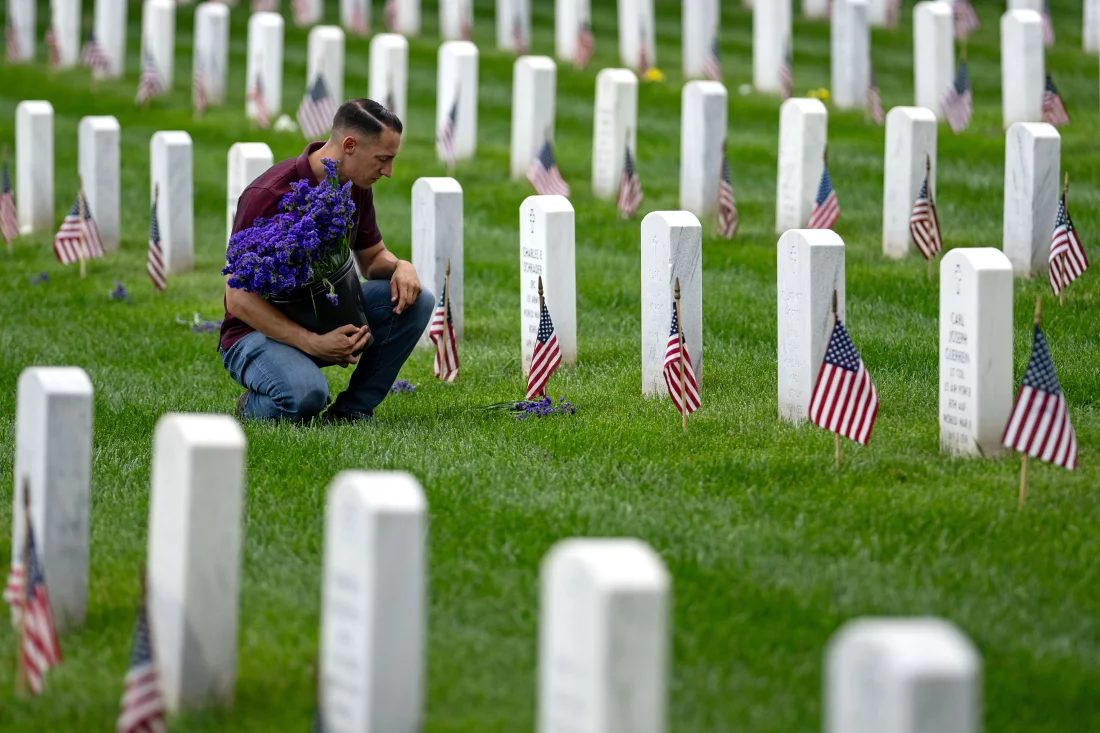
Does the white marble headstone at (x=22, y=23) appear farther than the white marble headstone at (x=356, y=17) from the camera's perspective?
No

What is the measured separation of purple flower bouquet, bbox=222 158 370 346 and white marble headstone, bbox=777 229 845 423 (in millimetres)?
2095

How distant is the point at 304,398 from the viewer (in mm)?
7379

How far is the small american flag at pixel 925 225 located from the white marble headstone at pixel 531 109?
4.59 meters

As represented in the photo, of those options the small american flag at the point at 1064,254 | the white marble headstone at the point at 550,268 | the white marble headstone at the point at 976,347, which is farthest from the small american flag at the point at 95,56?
the white marble headstone at the point at 976,347

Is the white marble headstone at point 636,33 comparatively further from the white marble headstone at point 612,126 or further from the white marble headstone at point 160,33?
the white marble headstone at point 612,126

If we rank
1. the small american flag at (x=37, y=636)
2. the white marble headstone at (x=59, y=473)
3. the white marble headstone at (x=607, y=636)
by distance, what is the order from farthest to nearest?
the white marble headstone at (x=59, y=473) < the small american flag at (x=37, y=636) < the white marble headstone at (x=607, y=636)

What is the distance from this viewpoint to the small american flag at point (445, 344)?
873 centimetres

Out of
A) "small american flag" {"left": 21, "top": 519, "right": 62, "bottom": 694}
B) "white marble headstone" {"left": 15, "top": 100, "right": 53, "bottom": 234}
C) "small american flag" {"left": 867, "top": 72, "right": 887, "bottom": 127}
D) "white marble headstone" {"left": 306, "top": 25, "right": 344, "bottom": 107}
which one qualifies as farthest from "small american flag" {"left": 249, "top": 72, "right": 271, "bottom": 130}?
"small american flag" {"left": 21, "top": 519, "right": 62, "bottom": 694}

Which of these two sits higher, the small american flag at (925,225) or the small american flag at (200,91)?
the small american flag at (200,91)

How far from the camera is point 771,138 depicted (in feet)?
51.4

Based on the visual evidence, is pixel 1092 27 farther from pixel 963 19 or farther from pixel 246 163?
pixel 246 163

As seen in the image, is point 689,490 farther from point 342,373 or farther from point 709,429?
point 342,373

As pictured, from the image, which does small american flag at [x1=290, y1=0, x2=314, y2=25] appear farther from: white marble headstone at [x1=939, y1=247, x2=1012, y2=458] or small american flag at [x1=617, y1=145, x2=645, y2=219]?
white marble headstone at [x1=939, y1=247, x2=1012, y2=458]

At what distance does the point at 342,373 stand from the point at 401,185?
5446mm
